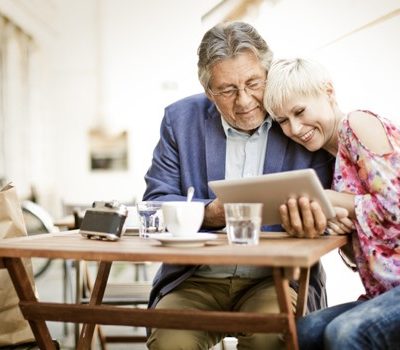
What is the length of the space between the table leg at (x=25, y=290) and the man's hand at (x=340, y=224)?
0.72 meters

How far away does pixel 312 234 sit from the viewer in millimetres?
1364

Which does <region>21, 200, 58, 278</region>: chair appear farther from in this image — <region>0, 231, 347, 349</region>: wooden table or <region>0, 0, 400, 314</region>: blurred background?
<region>0, 231, 347, 349</region>: wooden table

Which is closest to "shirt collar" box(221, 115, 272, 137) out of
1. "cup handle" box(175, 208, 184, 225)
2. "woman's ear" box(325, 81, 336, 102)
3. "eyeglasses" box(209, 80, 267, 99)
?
"eyeglasses" box(209, 80, 267, 99)

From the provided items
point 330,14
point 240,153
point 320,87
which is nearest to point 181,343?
point 240,153

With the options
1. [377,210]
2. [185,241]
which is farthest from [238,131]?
[185,241]

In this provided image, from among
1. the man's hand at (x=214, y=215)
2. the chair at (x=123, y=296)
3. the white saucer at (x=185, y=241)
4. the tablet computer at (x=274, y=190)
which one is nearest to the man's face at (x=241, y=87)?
the man's hand at (x=214, y=215)

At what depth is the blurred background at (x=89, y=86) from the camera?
6230 mm

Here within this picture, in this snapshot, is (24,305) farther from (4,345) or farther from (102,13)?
(102,13)

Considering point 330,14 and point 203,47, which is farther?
point 330,14

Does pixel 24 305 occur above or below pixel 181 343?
above

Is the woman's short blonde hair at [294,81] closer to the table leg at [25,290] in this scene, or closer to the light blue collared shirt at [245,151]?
the light blue collared shirt at [245,151]

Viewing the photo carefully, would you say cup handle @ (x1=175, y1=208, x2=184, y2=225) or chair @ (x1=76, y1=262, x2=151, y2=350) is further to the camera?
chair @ (x1=76, y1=262, x2=151, y2=350)

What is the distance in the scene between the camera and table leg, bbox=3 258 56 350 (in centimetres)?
133

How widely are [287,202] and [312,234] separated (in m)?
0.11
